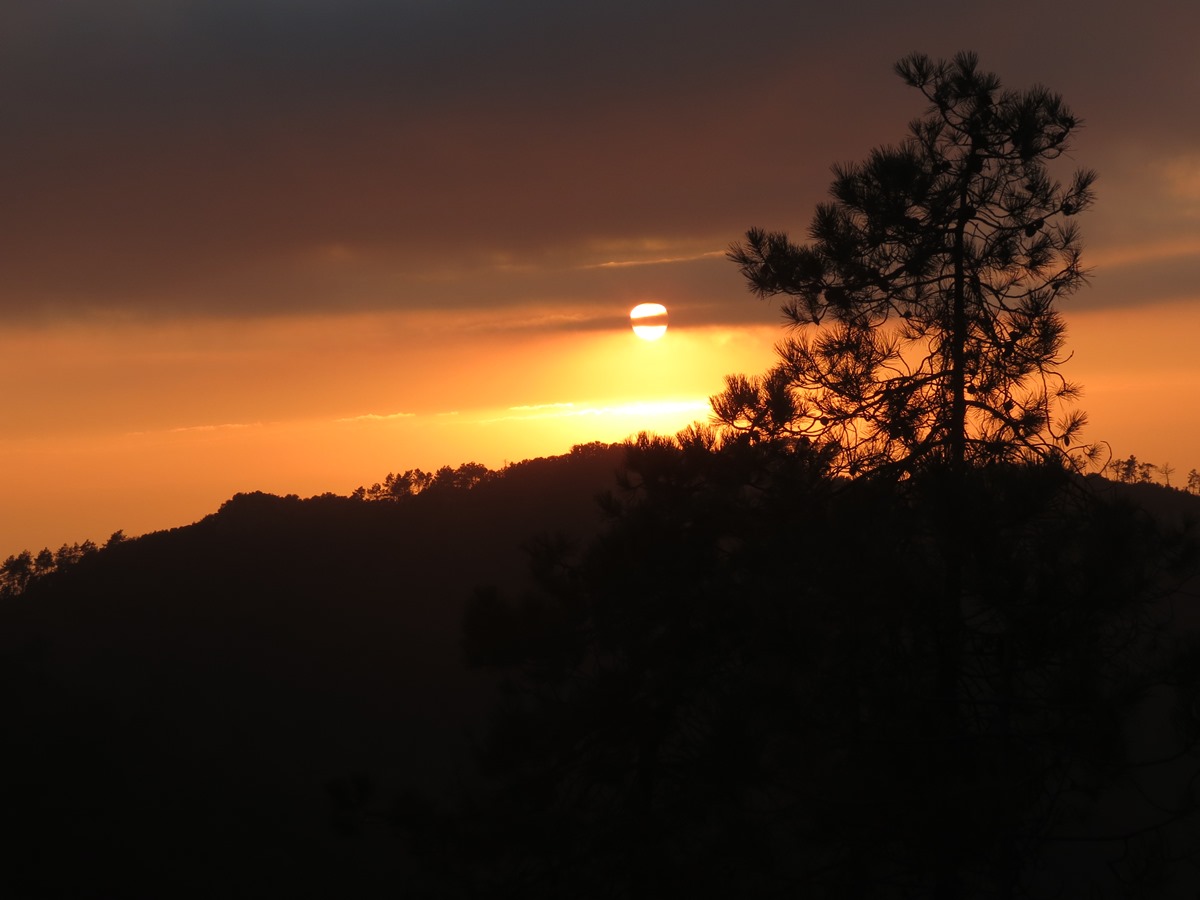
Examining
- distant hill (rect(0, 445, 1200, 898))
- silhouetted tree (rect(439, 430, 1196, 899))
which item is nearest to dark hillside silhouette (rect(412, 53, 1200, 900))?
silhouetted tree (rect(439, 430, 1196, 899))

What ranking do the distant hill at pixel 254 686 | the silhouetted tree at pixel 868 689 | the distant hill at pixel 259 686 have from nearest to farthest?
the silhouetted tree at pixel 868 689
the distant hill at pixel 259 686
the distant hill at pixel 254 686

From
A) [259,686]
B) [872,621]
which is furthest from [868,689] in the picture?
[259,686]

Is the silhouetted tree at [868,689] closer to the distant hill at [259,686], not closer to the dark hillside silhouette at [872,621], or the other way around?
the dark hillside silhouette at [872,621]

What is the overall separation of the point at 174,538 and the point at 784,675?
43.1 metres

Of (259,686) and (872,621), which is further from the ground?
(872,621)

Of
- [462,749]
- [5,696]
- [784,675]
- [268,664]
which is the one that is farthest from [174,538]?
[784,675]

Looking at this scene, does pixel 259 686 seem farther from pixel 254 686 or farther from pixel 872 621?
pixel 872 621

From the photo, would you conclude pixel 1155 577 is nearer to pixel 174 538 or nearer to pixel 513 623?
pixel 513 623

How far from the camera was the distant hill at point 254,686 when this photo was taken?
1030 inches

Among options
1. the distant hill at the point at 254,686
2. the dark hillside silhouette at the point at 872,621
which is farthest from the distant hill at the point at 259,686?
the dark hillside silhouette at the point at 872,621

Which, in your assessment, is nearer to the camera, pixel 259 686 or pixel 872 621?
pixel 872 621

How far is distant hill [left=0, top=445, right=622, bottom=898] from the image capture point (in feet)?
85.9

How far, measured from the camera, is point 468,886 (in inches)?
521

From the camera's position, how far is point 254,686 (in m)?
34.5
